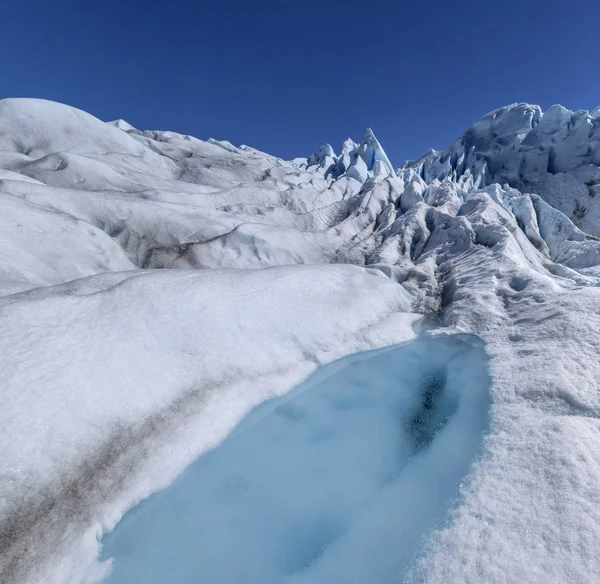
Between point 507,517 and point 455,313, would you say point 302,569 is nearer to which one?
point 507,517

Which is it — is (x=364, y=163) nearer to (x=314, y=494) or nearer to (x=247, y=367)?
(x=247, y=367)

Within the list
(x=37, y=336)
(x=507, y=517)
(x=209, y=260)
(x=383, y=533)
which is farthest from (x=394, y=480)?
(x=209, y=260)

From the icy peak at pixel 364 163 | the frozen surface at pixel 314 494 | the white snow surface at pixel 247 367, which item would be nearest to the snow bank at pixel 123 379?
the white snow surface at pixel 247 367

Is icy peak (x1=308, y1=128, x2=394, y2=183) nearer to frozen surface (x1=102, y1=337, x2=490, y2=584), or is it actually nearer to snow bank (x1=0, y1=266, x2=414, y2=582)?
snow bank (x1=0, y1=266, x2=414, y2=582)

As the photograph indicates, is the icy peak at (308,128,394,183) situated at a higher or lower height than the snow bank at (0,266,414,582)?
higher

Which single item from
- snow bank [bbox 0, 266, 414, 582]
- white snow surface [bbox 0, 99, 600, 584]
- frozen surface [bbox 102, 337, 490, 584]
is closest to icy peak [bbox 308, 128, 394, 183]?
white snow surface [bbox 0, 99, 600, 584]

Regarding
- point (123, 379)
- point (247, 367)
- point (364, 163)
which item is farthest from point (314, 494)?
point (364, 163)
